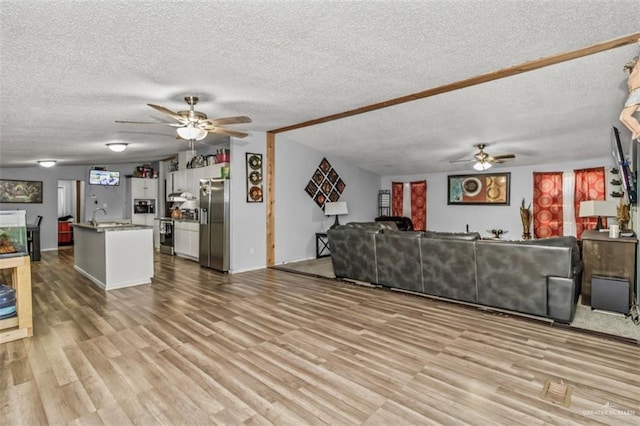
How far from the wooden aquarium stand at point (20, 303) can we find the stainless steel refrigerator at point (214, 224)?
10.3 ft

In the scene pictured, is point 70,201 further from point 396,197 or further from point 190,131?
point 396,197

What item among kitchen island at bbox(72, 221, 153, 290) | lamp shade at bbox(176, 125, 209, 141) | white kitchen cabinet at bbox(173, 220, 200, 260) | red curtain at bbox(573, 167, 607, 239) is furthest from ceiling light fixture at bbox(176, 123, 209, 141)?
red curtain at bbox(573, 167, 607, 239)

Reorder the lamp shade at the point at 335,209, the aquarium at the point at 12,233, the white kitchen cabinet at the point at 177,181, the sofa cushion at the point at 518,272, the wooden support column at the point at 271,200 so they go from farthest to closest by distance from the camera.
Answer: the white kitchen cabinet at the point at 177,181 < the lamp shade at the point at 335,209 < the wooden support column at the point at 271,200 < the sofa cushion at the point at 518,272 < the aquarium at the point at 12,233

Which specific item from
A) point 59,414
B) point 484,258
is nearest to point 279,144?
point 484,258

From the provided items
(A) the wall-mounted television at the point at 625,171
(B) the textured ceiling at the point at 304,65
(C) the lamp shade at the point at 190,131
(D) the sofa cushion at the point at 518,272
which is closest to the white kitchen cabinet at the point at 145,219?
(B) the textured ceiling at the point at 304,65

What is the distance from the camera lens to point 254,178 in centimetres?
650

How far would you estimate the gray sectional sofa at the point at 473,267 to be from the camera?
3461 millimetres

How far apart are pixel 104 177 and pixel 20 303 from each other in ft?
25.1

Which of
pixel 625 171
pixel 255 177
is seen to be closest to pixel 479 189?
pixel 625 171

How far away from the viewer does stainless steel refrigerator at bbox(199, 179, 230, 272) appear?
6.21 metres

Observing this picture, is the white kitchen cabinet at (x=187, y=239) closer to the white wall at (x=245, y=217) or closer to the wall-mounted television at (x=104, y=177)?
the white wall at (x=245, y=217)

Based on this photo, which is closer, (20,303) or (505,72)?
(20,303)

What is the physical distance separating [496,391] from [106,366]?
2.93m

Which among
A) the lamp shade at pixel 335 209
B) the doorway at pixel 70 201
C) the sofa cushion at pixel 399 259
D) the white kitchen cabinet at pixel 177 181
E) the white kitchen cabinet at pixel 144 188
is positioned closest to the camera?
the sofa cushion at pixel 399 259
